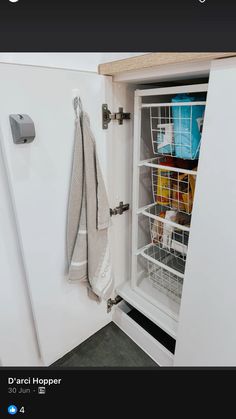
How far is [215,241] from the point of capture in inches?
30.9

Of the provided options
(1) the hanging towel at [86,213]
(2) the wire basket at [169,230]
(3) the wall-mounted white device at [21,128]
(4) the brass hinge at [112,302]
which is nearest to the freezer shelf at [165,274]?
(2) the wire basket at [169,230]

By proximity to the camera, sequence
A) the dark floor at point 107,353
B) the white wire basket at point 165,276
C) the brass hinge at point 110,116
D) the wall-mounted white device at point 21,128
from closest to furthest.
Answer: the wall-mounted white device at point 21,128 < the brass hinge at point 110,116 < the dark floor at point 107,353 < the white wire basket at point 165,276

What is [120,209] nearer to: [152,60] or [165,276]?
[165,276]

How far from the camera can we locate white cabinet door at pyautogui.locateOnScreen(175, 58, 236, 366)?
669mm

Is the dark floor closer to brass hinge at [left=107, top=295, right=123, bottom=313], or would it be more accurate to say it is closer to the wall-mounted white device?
brass hinge at [left=107, top=295, right=123, bottom=313]

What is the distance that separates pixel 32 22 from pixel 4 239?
732mm

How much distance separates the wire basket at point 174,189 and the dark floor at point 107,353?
0.87 m

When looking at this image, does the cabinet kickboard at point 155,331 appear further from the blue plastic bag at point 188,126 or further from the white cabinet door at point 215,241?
the blue plastic bag at point 188,126

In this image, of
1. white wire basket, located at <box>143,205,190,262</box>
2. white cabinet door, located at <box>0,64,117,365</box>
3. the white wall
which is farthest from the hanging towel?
white wire basket, located at <box>143,205,190,262</box>

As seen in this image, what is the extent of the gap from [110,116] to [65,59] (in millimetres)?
287

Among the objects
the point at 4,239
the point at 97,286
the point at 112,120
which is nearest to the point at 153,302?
the point at 97,286

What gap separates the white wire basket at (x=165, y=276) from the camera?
1.41 metres

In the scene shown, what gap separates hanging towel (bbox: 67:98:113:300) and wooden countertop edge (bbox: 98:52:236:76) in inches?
8.0

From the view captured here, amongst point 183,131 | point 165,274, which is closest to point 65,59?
point 183,131
